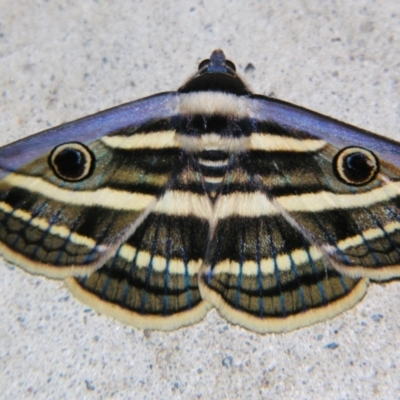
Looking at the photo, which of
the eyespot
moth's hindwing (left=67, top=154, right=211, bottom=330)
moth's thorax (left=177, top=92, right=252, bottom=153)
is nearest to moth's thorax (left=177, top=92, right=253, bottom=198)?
moth's thorax (left=177, top=92, right=252, bottom=153)

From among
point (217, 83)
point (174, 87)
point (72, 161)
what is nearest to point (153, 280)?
point (72, 161)

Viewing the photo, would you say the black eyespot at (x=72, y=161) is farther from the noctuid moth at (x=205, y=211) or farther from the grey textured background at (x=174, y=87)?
the grey textured background at (x=174, y=87)

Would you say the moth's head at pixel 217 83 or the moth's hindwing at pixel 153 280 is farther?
the moth's head at pixel 217 83

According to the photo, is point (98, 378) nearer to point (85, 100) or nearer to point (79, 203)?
point (79, 203)

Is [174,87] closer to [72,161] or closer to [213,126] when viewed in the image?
[213,126]

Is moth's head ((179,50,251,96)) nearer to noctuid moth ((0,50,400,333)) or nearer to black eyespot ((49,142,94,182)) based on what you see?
noctuid moth ((0,50,400,333))

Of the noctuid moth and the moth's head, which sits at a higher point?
the moth's head

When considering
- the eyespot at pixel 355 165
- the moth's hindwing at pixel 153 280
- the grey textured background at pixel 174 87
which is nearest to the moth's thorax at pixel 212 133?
the moth's hindwing at pixel 153 280

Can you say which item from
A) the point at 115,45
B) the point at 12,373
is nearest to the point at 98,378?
the point at 12,373

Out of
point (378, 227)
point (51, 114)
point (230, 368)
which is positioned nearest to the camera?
point (378, 227)
